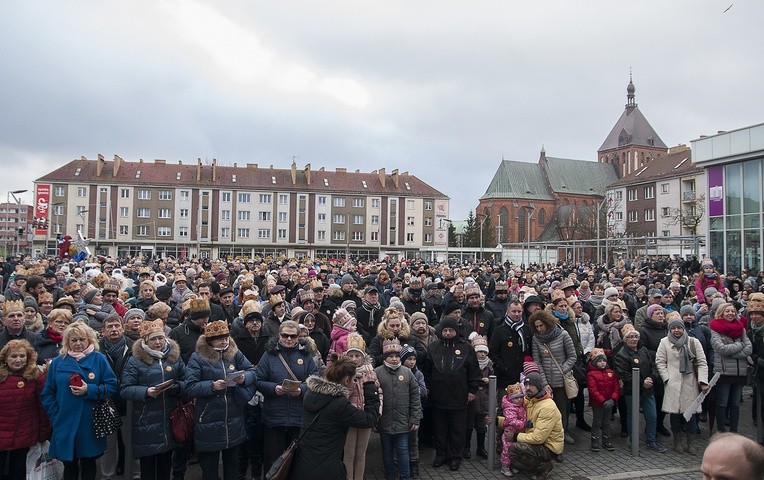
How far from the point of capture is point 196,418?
5.36 metres

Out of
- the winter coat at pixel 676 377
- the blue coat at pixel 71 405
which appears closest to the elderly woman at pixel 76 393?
the blue coat at pixel 71 405

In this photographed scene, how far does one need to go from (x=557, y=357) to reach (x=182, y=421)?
16.0 ft

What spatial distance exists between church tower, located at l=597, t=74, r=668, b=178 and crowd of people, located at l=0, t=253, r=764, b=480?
9465cm

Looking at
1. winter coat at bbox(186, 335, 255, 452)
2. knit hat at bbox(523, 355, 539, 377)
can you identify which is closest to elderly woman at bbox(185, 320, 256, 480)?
winter coat at bbox(186, 335, 255, 452)

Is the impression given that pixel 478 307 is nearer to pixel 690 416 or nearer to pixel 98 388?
pixel 690 416

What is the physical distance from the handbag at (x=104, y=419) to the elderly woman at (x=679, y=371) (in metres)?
7.08

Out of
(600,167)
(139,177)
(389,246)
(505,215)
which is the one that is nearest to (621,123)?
(600,167)

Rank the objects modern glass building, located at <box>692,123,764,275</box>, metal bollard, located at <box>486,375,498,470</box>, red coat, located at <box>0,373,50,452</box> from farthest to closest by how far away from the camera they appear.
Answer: modern glass building, located at <box>692,123,764,275</box>, metal bollard, located at <box>486,375,498,470</box>, red coat, located at <box>0,373,50,452</box>

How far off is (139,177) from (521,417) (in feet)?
239

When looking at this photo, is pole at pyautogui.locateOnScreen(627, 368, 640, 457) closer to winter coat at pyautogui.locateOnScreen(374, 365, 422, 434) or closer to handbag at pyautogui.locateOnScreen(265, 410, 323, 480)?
winter coat at pyautogui.locateOnScreen(374, 365, 422, 434)

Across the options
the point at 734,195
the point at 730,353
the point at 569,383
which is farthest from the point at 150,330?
the point at 734,195

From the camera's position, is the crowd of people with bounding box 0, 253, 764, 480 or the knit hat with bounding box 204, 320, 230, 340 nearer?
the crowd of people with bounding box 0, 253, 764, 480

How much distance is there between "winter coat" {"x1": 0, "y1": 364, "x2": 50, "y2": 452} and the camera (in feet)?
16.9

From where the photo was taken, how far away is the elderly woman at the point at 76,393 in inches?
203
